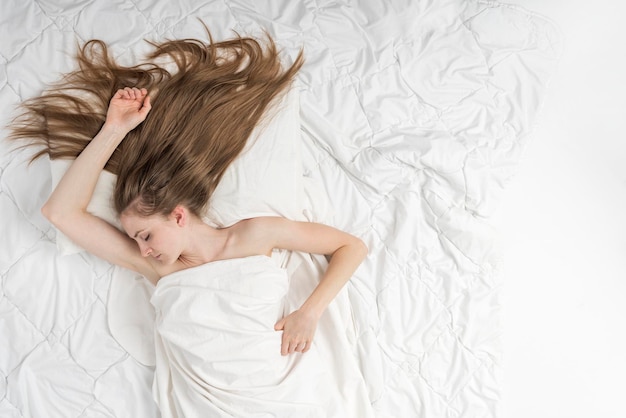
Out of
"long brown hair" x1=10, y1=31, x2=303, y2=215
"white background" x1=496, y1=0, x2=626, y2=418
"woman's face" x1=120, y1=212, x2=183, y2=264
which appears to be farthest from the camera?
"white background" x1=496, y1=0, x2=626, y2=418

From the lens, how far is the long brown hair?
1.41m

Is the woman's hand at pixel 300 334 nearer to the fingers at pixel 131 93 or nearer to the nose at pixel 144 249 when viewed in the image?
the nose at pixel 144 249

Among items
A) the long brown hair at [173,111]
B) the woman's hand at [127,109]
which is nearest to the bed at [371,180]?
A: the long brown hair at [173,111]

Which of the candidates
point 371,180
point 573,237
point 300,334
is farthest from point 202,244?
point 573,237

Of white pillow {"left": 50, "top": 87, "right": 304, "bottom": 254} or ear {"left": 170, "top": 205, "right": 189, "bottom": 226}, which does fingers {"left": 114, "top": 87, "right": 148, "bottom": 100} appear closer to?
white pillow {"left": 50, "top": 87, "right": 304, "bottom": 254}

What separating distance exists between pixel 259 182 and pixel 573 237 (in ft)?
2.89

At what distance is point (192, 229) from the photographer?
4.55 ft

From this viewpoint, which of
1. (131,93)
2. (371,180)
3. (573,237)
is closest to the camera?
(131,93)

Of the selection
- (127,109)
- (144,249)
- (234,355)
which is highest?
(127,109)

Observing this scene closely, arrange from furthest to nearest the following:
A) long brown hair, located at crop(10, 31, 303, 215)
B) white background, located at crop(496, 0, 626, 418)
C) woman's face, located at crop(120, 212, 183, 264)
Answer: white background, located at crop(496, 0, 626, 418), long brown hair, located at crop(10, 31, 303, 215), woman's face, located at crop(120, 212, 183, 264)

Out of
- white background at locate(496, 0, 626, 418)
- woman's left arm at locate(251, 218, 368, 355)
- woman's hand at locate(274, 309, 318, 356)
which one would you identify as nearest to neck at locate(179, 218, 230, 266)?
woman's left arm at locate(251, 218, 368, 355)

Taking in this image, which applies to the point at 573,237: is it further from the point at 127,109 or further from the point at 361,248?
the point at 127,109

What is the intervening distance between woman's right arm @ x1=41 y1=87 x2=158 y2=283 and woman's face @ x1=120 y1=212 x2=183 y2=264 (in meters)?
0.09

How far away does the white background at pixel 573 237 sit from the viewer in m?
1.58
